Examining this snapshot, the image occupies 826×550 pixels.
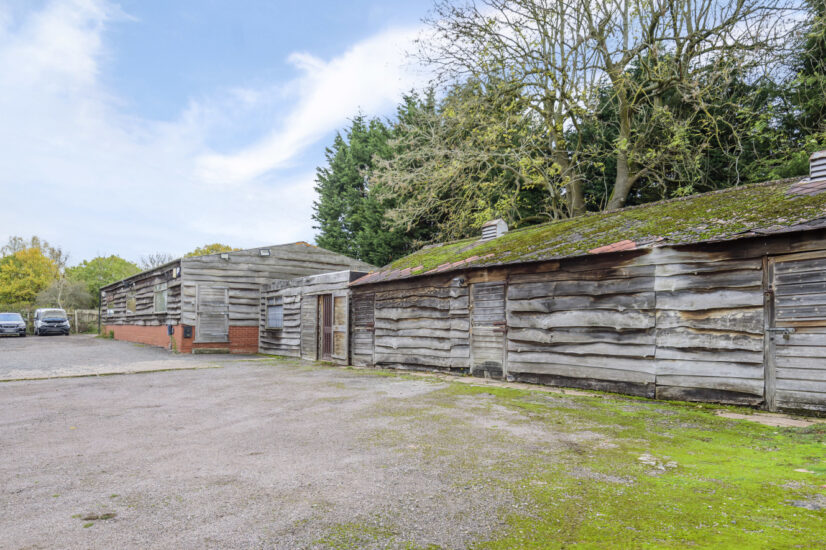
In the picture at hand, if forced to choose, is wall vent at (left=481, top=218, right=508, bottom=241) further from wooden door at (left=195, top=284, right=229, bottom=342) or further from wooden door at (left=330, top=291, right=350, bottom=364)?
wooden door at (left=195, top=284, right=229, bottom=342)

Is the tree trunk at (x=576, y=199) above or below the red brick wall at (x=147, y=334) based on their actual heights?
above

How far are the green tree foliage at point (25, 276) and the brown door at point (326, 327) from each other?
44.9 metres

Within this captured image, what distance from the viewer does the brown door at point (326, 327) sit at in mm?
15666

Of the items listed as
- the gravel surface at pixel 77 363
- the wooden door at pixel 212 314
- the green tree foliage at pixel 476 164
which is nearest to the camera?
the gravel surface at pixel 77 363

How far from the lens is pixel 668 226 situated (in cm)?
855

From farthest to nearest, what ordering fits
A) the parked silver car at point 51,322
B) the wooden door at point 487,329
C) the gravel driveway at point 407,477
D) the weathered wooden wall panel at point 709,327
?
the parked silver car at point 51,322
the wooden door at point 487,329
the weathered wooden wall panel at point 709,327
the gravel driveway at point 407,477

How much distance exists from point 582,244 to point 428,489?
270 inches

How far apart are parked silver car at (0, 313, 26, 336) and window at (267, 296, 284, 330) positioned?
67.6 feet

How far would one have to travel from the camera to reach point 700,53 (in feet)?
50.8

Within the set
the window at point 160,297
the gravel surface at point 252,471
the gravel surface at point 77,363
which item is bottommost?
the gravel surface at point 77,363

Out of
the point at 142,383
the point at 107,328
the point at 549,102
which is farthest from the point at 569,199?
the point at 107,328

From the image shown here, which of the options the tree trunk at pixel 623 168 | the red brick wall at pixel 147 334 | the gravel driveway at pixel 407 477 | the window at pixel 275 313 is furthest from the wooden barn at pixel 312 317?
the tree trunk at pixel 623 168

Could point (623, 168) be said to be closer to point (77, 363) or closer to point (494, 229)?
point (494, 229)

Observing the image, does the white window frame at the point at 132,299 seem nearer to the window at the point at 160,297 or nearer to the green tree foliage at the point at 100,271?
the window at the point at 160,297
